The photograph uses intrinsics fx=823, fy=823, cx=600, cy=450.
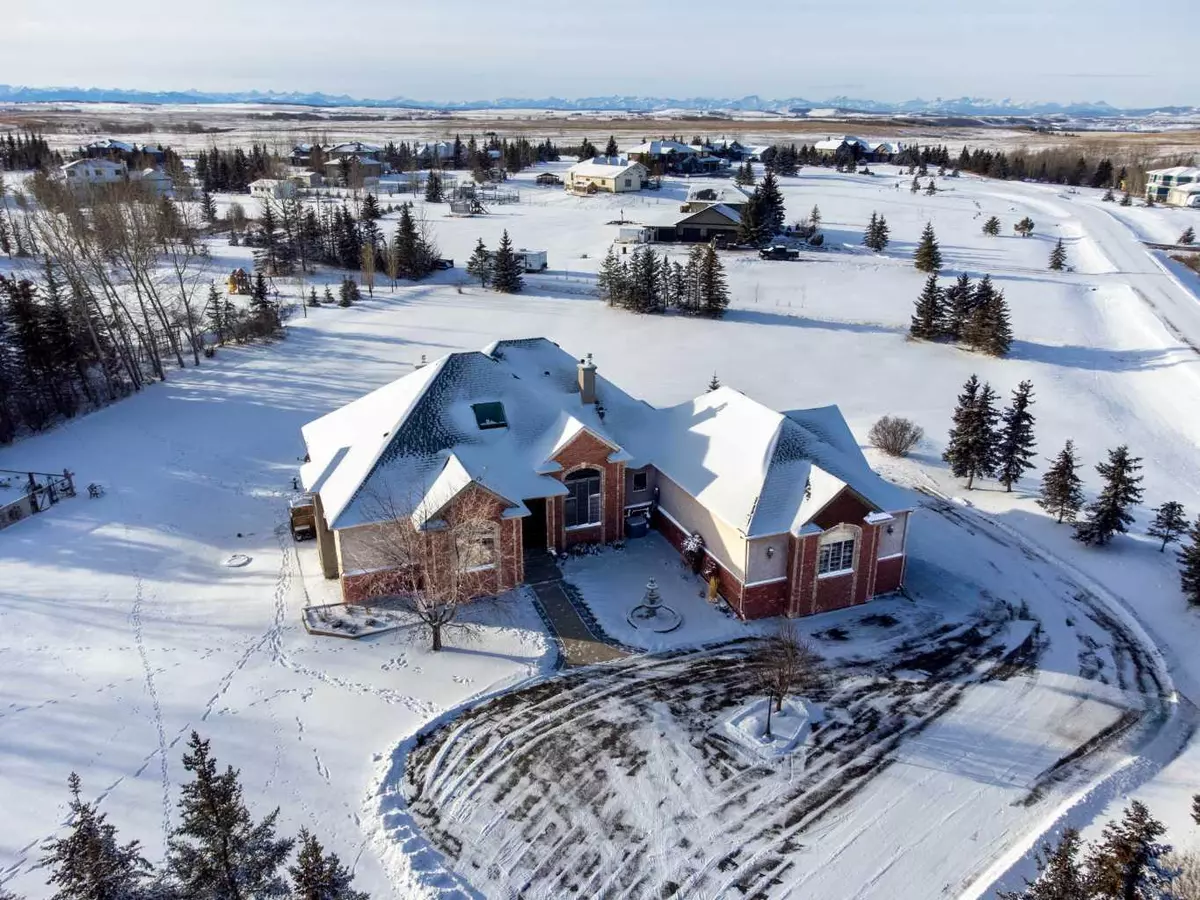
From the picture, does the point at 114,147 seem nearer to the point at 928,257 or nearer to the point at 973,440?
the point at 928,257

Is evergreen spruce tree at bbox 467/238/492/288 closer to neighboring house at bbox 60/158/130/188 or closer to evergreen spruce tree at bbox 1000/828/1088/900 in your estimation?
neighboring house at bbox 60/158/130/188

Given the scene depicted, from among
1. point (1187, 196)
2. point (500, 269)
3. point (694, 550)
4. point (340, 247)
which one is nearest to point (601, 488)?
point (694, 550)

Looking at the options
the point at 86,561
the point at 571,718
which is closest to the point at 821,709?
the point at 571,718

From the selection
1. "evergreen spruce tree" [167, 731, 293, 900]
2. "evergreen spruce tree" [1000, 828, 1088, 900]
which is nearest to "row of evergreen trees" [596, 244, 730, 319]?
"evergreen spruce tree" [1000, 828, 1088, 900]

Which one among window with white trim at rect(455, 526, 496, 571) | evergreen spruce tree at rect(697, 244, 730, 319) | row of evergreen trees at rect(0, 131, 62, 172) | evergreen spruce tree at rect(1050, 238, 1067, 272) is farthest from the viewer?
row of evergreen trees at rect(0, 131, 62, 172)

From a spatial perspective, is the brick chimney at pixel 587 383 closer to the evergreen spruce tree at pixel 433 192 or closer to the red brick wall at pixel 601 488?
the red brick wall at pixel 601 488

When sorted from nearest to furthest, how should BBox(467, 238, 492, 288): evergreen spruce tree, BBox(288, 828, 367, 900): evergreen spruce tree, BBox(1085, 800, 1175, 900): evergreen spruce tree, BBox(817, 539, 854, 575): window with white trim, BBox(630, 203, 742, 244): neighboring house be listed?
BBox(288, 828, 367, 900): evergreen spruce tree
BBox(1085, 800, 1175, 900): evergreen spruce tree
BBox(817, 539, 854, 575): window with white trim
BBox(467, 238, 492, 288): evergreen spruce tree
BBox(630, 203, 742, 244): neighboring house

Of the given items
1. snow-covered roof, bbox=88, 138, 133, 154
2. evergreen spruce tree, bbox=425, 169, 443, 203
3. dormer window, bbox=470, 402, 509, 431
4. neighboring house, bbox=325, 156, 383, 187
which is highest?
snow-covered roof, bbox=88, 138, 133, 154
